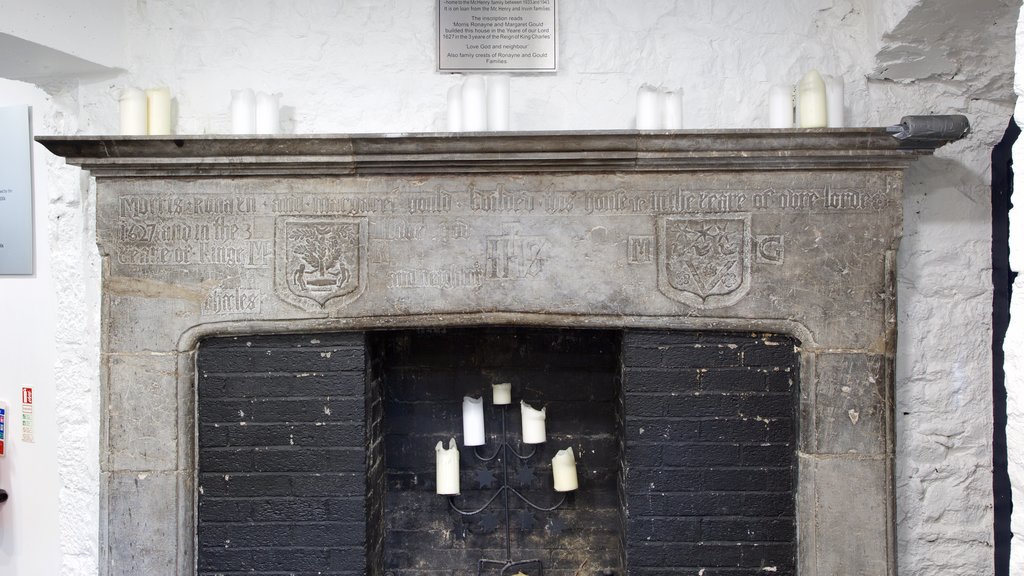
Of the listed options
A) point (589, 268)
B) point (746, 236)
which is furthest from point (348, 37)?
point (746, 236)

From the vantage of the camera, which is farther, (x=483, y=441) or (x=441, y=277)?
(x=483, y=441)

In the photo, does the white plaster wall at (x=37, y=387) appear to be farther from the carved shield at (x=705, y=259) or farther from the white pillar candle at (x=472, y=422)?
the carved shield at (x=705, y=259)

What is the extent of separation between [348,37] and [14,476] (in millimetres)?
2360

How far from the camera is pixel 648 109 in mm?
1989

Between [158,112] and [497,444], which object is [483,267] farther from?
[158,112]

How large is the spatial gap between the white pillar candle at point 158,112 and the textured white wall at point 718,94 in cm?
15

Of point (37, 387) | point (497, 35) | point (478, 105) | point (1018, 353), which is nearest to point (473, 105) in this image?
point (478, 105)

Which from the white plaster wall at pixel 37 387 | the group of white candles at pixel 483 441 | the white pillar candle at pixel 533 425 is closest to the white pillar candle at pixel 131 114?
the white plaster wall at pixel 37 387

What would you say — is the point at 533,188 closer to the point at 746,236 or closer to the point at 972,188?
the point at 746,236

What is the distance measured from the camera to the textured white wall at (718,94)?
2.16 meters

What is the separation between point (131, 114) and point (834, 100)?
2.36 metres

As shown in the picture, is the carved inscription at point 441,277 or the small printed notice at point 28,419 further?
the small printed notice at point 28,419

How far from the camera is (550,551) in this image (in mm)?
2410

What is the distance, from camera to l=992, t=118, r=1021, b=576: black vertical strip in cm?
212
